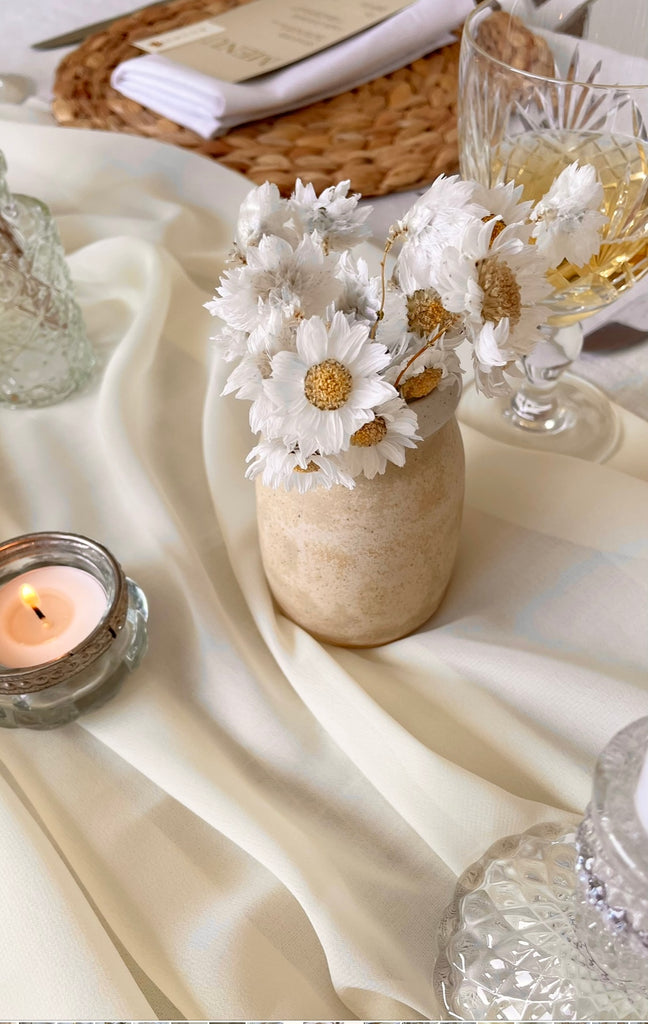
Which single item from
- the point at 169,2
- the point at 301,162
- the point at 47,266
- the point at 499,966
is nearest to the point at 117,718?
the point at 499,966

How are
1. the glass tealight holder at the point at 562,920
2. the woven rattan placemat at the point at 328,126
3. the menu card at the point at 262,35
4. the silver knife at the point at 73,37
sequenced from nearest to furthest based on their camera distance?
the glass tealight holder at the point at 562,920, the woven rattan placemat at the point at 328,126, the menu card at the point at 262,35, the silver knife at the point at 73,37

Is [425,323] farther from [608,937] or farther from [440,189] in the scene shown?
[608,937]

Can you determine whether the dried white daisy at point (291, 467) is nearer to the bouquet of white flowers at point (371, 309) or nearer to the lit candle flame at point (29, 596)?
the bouquet of white flowers at point (371, 309)

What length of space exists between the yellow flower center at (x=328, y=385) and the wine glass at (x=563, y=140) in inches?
8.3

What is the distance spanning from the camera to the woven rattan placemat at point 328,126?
2.52 ft

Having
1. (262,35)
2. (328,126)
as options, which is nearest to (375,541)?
(328,126)

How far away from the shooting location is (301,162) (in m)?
0.78

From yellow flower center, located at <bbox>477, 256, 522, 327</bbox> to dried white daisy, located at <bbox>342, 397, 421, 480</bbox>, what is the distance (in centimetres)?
5

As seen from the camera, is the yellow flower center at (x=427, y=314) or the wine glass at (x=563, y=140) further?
the wine glass at (x=563, y=140)

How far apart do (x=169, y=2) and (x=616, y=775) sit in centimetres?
104

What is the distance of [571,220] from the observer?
381mm

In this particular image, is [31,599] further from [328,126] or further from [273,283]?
[328,126]

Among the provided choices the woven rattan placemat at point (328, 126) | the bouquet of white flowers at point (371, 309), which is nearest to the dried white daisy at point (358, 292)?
the bouquet of white flowers at point (371, 309)

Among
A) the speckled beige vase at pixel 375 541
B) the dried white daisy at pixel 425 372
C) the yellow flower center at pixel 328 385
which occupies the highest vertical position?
the yellow flower center at pixel 328 385
